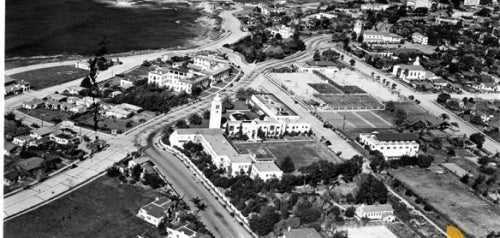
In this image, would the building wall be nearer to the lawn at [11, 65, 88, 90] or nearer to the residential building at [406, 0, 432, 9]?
the lawn at [11, 65, 88, 90]

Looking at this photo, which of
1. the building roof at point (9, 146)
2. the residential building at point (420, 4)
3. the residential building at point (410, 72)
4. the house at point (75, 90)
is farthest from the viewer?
the residential building at point (420, 4)

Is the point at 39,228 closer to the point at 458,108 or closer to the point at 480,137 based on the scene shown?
the point at 480,137

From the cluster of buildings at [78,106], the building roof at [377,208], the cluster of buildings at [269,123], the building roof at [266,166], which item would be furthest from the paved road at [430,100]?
the cluster of buildings at [78,106]

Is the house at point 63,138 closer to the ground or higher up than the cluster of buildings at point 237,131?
closer to the ground

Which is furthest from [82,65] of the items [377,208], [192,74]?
[377,208]

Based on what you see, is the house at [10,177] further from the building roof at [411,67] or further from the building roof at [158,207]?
the building roof at [411,67]

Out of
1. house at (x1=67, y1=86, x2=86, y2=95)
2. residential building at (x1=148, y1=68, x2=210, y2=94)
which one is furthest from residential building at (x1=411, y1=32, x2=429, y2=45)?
house at (x1=67, y1=86, x2=86, y2=95)

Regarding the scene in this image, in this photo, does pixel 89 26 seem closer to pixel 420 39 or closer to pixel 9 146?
pixel 9 146
